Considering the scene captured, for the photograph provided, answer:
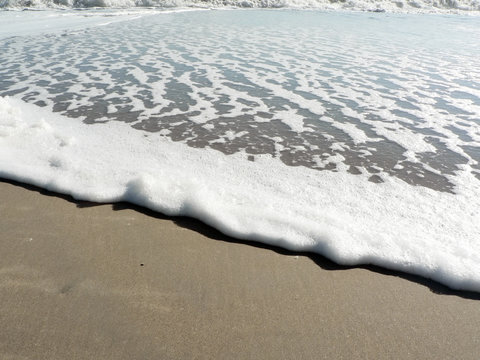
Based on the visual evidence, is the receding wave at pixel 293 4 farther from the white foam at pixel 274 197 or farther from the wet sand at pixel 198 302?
the wet sand at pixel 198 302

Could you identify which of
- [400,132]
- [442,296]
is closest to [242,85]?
[400,132]

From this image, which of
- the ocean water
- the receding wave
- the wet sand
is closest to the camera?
the wet sand

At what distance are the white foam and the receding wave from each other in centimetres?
2597

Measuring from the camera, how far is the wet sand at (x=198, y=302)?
1602mm

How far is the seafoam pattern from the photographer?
3.73 m

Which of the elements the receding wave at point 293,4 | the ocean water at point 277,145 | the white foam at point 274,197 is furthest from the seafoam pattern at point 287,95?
the receding wave at point 293,4

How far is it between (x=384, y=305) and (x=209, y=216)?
3.98 ft

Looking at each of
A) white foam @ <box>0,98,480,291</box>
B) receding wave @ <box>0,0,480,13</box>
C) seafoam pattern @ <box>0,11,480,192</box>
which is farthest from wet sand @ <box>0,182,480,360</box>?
receding wave @ <box>0,0,480,13</box>

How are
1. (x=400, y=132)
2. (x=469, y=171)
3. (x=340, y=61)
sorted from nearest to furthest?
1. (x=469, y=171)
2. (x=400, y=132)
3. (x=340, y=61)

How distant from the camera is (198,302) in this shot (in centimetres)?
183

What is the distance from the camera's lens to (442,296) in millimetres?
1932

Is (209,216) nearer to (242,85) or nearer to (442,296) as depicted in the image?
(442,296)

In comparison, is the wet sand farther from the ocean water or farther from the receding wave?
the receding wave

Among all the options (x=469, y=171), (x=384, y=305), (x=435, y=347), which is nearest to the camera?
(x=435, y=347)
